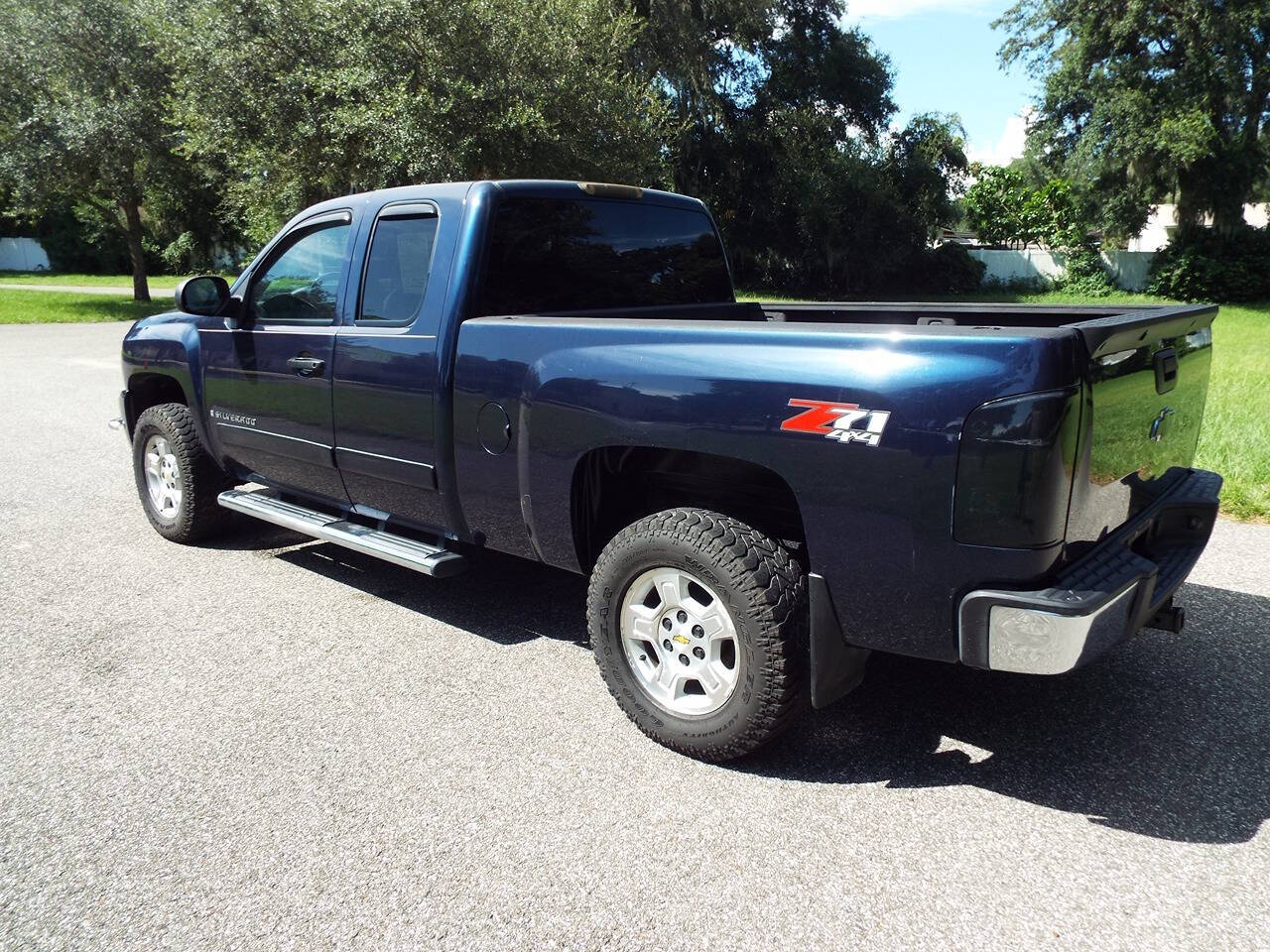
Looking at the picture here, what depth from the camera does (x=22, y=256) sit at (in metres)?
49.3

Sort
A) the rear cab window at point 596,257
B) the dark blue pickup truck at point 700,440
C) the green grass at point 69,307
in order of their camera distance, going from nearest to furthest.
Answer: the dark blue pickup truck at point 700,440 < the rear cab window at point 596,257 < the green grass at point 69,307

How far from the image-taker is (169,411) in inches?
219

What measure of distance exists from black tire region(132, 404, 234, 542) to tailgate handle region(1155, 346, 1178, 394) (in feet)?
15.5

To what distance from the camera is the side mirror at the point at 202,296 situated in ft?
15.9

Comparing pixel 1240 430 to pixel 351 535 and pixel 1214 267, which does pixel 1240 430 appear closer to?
pixel 351 535

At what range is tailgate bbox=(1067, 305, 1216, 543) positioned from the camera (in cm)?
265

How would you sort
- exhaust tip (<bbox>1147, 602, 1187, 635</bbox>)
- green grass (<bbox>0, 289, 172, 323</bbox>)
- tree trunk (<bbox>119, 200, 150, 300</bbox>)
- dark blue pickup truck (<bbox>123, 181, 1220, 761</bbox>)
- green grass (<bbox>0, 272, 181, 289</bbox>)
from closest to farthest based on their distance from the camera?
dark blue pickup truck (<bbox>123, 181, 1220, 761</bbox>) → exhaust tip (<bbox>1147, 602, 1187, 635</bbox>) → green grass (<bbox>0, 289, 172, 323</bbox>) → tree trunk (<bbox>119, 200, 150, 300</bbox>) → green grass (<bbox>0, 272, 181, 289</bbox>)

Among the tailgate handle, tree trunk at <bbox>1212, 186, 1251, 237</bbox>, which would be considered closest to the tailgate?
the tailgate handle

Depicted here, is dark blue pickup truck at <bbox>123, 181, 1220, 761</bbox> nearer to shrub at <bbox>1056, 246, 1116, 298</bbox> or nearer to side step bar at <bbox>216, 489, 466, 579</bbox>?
side step bar at <bbox>216, 489, 466, 579</bbox>

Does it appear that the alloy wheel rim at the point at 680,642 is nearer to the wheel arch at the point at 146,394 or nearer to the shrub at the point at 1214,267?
the wheel arch at the point at 146,394

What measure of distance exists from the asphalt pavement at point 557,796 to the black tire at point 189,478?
3.02ft

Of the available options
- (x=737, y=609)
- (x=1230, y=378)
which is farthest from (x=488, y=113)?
(x=737, y=609)

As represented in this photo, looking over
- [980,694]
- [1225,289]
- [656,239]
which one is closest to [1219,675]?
[980,694]

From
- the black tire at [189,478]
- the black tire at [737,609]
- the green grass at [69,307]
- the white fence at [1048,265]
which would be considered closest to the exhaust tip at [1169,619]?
the black tire at [737,609]
